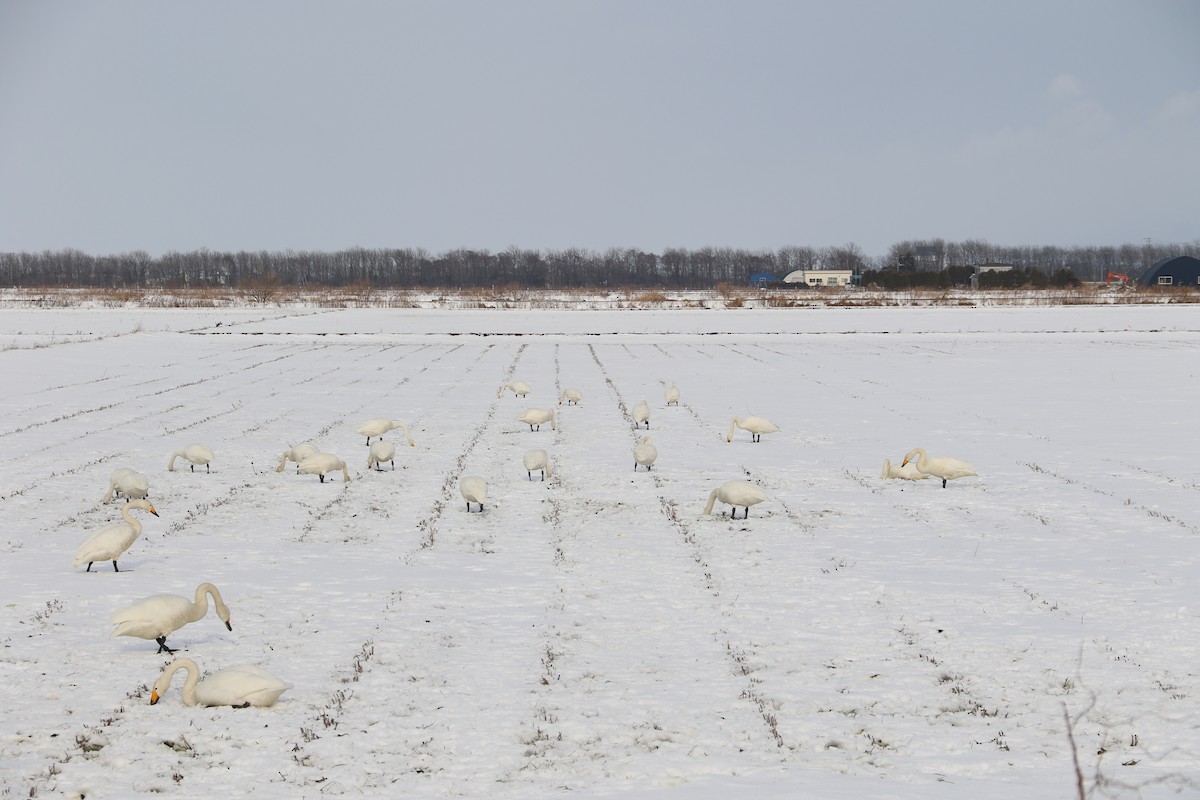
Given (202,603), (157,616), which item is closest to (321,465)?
(202,603)

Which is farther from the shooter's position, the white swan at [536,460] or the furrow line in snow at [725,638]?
the white swan at [536,460]

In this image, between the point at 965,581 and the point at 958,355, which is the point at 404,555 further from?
the point at 958,355

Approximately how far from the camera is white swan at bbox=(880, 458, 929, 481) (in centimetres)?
1398

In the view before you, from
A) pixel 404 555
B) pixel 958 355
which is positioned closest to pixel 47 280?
pixel 958 355

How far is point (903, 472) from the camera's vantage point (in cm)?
1410

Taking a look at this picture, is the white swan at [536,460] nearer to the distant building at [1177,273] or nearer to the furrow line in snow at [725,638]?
the furrow line in snow at [725,638]

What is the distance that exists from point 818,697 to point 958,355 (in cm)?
→ 3173

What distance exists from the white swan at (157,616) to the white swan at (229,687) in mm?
743

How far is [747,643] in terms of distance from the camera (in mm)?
7980

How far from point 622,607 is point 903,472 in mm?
6729

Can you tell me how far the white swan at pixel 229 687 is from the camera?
261 inches

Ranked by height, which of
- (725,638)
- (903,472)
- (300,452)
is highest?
(300,452)

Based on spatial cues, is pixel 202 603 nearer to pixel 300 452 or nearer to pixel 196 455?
pixel 300 452

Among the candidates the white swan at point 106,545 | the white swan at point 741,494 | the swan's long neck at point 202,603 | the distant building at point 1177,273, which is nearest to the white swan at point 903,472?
the white swan at point 741,494
